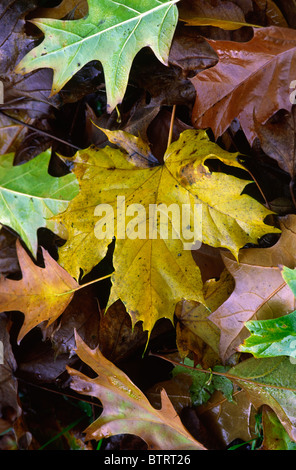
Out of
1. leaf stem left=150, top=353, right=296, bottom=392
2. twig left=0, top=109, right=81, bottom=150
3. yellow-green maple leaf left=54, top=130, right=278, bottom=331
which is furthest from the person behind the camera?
twig left=0, top=109, right=81, bottom=150

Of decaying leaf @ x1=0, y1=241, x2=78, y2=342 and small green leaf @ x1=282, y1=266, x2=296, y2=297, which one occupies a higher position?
decaying leaf @ x1=0, y1=241, x2=78, y2=342

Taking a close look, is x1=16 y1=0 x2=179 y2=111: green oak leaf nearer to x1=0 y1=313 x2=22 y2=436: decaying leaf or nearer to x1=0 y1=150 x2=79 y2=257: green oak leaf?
x1=0 y1=150 x2=79 y2=257: green oak leaf

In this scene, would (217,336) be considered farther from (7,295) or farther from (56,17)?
(56,17)

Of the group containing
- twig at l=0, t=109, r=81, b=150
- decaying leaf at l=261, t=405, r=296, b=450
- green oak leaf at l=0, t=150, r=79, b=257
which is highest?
twig at l=0, t=109, r=81, b=150

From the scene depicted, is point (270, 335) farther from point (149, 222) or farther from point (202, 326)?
point (149, 222)

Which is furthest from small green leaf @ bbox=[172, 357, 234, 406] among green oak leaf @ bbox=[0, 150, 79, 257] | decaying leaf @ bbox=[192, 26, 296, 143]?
decaying leaf @ bbox=[192, 26, 296, 143]

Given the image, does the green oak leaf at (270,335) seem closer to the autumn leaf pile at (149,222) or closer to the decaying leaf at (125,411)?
the autumn leaf pile at (149,222)

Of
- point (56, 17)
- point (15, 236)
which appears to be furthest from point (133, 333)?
point (56, 17)
